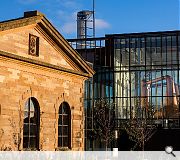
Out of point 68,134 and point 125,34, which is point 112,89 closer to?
point 125,34

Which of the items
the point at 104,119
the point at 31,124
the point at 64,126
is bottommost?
the point at 64,126

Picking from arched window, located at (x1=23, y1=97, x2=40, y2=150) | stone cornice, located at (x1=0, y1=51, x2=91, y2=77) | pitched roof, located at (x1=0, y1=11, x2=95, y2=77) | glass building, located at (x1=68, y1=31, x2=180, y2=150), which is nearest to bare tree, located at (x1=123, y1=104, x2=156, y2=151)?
glass building, located at (x1=68, y1=31, x2=180, y2=150)

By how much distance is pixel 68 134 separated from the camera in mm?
29094

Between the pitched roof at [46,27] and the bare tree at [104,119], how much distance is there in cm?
1894

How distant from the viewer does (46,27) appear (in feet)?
88.0

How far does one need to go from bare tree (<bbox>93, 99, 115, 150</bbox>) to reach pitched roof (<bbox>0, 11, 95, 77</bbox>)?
62.1 feet

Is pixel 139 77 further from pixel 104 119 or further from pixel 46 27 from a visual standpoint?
pixel 46 27

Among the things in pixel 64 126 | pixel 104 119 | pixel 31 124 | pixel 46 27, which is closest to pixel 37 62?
pixel 46 27

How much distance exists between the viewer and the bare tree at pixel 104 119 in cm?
4900

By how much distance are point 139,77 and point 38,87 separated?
2803cm

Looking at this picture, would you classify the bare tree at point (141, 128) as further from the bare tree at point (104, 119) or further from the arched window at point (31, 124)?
the arched window at point (31, 124)

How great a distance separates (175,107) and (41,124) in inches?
1117

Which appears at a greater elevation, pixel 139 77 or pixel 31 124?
pixel 139 77

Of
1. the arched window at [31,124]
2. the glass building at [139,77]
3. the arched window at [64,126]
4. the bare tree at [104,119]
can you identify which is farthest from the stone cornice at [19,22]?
the glass building at [139,77]
